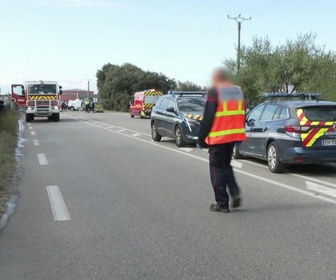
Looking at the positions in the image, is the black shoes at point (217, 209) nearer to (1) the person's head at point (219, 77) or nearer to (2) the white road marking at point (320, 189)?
(1) the person's head at point (219, 77)

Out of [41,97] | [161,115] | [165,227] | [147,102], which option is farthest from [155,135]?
[147,102]

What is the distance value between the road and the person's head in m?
1.83

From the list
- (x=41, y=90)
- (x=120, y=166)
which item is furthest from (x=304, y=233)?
(x=41, y=90)

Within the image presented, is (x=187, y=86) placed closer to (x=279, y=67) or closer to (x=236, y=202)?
(x=279, y=67)

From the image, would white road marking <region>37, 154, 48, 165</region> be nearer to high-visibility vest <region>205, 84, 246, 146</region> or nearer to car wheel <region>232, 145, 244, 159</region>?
car wheel <region>232, 145, 244, 159</region>

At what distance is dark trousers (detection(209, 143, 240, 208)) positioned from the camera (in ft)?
22.3

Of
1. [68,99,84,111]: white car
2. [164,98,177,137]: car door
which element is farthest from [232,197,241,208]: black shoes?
[68,99,84,111]: white car

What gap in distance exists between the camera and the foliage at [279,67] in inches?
1473

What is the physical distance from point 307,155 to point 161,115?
27.9ft

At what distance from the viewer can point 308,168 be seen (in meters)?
11.2

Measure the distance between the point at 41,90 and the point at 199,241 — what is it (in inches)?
1129

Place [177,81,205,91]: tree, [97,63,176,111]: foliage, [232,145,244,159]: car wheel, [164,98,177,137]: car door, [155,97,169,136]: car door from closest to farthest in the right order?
1. [232,145,244,159]: car wheel
2. [164,98,177,137]: car door
3. [155,97,169,136]: car door
4. [177,81,205,91]: tree
5. [97,63,176,111]: foliage

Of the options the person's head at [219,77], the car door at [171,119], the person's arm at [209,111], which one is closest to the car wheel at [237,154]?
the car door at [171,119]

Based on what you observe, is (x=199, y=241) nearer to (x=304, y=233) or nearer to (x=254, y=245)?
(x=254, y=245)
